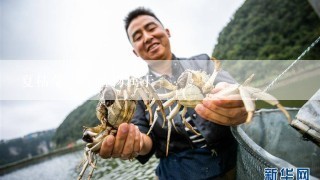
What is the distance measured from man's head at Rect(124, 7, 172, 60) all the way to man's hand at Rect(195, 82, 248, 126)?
134cm

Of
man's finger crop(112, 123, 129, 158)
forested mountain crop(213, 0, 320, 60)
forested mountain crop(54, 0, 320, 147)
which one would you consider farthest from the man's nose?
forested mountain crop(213, 0, 320, 60)

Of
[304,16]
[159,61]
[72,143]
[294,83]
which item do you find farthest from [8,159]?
[304,16]

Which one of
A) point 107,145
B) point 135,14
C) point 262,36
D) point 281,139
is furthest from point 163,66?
point 262,36

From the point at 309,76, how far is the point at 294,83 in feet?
5.91

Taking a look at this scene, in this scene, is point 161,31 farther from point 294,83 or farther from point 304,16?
point 304,16

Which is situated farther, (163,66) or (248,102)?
(163,66)

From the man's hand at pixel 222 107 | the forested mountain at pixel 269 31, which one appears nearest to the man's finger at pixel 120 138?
the man's hand at pixel 222 107

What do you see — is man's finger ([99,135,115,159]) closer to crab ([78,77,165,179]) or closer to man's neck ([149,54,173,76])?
crab ([78,77,165,179])

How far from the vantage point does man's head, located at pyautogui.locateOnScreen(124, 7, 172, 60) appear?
2.77 m

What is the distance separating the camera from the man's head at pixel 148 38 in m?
2.77

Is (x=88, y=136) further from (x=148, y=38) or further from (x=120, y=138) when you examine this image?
(x=148, y=38)

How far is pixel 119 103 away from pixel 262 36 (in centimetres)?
3229

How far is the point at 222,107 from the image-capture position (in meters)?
1.50

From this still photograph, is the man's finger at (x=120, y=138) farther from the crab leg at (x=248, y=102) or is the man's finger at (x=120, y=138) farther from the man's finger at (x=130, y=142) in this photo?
the crab leg at (x=248, y=102)
